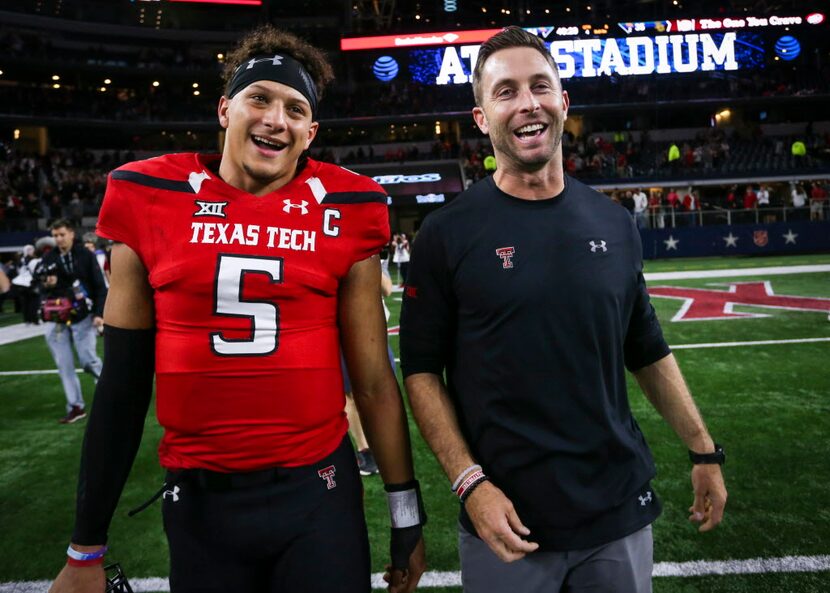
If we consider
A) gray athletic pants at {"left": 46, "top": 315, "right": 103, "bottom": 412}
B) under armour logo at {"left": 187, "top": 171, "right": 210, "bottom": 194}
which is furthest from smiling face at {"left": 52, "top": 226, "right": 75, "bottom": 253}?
under armour logo at {"left": 187, "top": 171, "right": 210, "bottom": 194}

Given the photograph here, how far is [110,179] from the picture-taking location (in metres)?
1.98

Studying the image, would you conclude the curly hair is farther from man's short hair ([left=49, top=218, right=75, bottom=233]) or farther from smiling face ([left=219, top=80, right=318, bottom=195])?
man's short hair ([left=49, top=218, right=75, bottom=233])

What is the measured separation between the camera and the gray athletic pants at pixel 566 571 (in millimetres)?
1848

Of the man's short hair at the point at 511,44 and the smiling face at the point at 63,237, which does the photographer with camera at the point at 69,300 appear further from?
the man's short hair at the point at 511,44

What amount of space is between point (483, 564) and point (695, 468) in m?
0.84

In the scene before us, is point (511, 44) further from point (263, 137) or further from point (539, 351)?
point (539, 351)

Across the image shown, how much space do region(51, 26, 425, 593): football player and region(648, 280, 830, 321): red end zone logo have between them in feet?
33.5

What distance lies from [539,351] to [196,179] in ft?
3.91

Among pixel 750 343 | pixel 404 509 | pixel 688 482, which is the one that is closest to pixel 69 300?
pixel 404 509

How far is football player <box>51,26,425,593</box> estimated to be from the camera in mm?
1785

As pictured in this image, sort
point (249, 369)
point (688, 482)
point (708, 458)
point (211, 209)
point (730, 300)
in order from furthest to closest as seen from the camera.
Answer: point (730, 300) < point (688, 482) < point (708, 458) < point (211, 209) < point (249, 369)

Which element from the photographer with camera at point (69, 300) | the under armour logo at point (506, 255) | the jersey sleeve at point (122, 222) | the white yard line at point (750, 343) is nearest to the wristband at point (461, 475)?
the under armour logo at point (506, 255)

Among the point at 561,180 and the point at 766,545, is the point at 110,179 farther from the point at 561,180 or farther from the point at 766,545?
the point at 766,545

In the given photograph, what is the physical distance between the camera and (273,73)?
2.06 m
